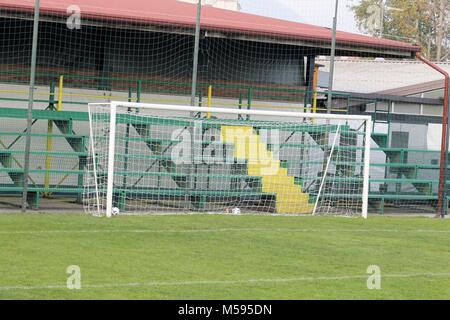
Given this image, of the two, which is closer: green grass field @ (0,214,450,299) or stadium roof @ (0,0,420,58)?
green grass field @ (0,214,450,299)

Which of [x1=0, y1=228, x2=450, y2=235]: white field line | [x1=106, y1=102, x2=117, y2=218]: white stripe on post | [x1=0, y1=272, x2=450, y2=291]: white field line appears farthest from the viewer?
[x1=106, y1=102, x2=117, y2=218]: white stripe on post

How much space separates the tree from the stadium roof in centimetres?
2170

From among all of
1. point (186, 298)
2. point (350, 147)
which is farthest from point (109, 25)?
point (186, 298)

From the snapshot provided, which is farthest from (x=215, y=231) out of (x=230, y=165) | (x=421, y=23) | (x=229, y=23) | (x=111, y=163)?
(x=421, y=23)

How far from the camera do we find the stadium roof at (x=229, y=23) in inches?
792

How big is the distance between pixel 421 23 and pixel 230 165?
3174 centimetres

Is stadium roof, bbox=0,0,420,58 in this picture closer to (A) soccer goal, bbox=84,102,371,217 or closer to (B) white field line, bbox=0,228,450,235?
(A) soccer goal, bbox=84,102,371,217

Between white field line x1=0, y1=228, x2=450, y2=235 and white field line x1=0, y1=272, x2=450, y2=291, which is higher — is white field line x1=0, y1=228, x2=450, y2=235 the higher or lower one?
the higher one

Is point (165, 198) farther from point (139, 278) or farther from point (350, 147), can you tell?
point (139, 278)

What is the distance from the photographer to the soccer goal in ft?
60.5

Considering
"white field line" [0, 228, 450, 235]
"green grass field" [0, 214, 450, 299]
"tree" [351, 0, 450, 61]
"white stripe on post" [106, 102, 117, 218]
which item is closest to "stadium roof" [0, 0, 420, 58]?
"white stripe on post" [106, 102, 117, 218]

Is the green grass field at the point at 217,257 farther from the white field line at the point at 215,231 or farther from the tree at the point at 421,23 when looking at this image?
the tree at the point at 421,23

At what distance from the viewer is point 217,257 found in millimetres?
12047

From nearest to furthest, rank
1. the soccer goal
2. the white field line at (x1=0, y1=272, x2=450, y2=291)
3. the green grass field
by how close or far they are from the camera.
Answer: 1. the white field line at (x1=0, y1=272, x2=450, y2=291)
2. the green grass field
3. the soccer goal
